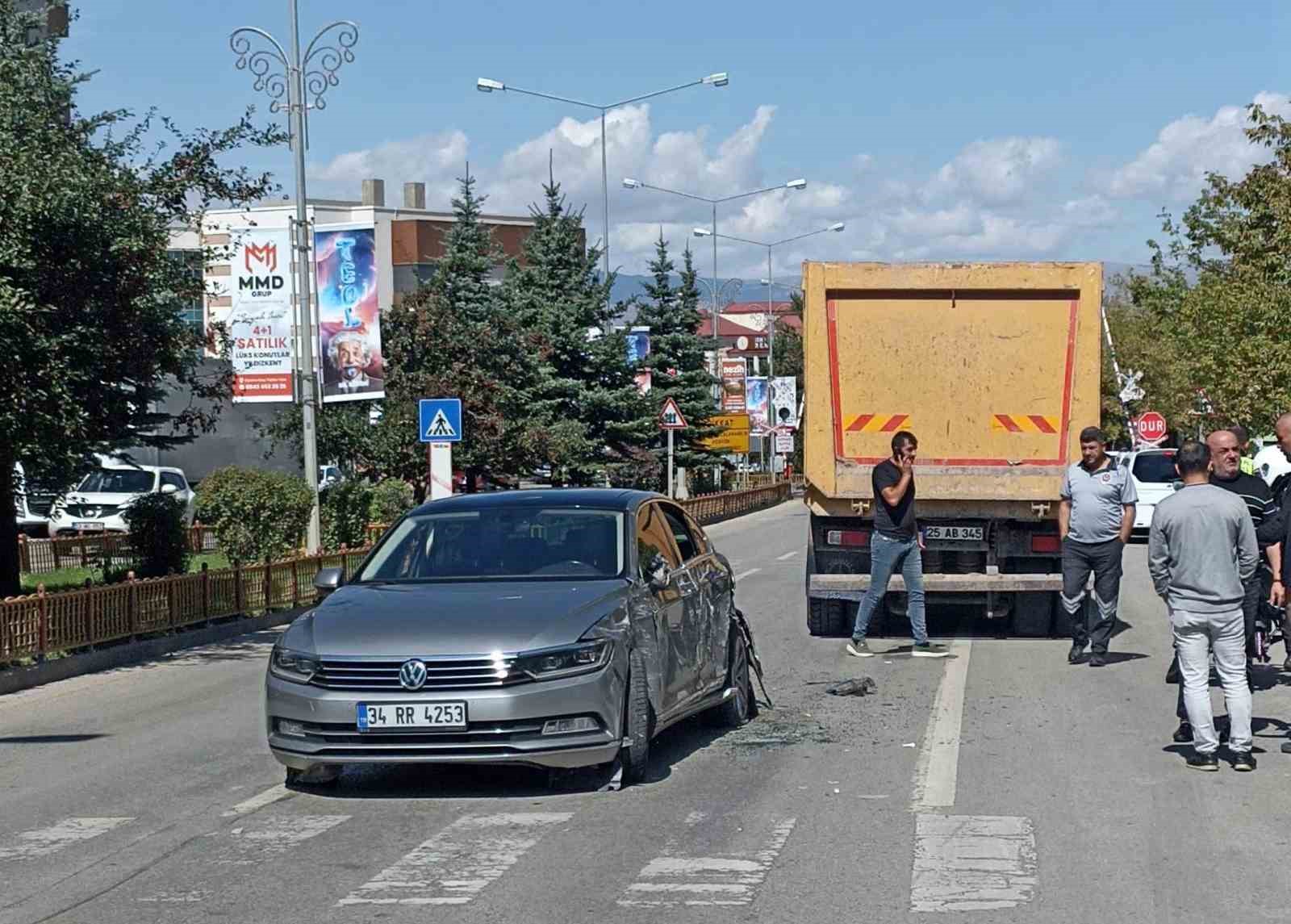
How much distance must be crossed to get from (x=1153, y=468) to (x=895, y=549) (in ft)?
70.9

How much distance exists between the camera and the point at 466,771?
9.80 m

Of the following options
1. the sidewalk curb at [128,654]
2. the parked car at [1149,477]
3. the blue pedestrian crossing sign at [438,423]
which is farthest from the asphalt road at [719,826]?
the parked car at [1149,477]

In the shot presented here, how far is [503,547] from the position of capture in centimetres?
994

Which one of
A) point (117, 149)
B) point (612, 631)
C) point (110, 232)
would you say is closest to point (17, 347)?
point (110, 232)

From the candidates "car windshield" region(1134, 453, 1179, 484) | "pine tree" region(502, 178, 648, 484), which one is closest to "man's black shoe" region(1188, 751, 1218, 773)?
"car windshield" region(1134, 453, 1179, 484)

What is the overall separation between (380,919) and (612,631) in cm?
261

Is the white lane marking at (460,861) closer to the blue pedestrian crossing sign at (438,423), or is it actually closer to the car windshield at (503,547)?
the car windshield at (503,547)

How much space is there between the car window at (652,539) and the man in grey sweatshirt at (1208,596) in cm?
274

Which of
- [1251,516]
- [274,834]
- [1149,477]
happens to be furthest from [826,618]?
[1149,477]

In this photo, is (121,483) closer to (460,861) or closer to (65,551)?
(65,551)

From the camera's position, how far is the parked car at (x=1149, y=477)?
34.5 metres

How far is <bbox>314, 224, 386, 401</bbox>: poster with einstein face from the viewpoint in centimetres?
2666

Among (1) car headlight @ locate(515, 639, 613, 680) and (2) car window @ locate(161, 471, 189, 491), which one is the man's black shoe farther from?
(2) car window @ locate(161, 471, 189, 491)

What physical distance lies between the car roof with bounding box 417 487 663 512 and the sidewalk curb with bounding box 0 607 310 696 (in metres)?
6.06
